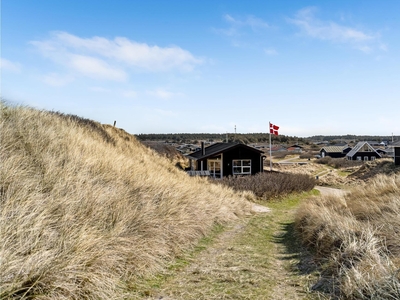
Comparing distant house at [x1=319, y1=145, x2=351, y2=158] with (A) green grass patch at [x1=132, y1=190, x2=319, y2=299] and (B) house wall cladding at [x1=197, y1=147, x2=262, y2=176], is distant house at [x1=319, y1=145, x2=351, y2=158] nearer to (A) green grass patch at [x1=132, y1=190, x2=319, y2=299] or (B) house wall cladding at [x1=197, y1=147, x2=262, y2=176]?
(B) house wall cladding at [x1=197, y1=147, x2=262, y2=176]

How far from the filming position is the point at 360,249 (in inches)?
189

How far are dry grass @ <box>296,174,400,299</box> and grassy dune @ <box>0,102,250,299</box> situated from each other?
2603mm

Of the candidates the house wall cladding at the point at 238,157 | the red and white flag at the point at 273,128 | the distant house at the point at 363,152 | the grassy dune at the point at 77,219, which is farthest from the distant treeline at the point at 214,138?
the grassy dune at the point at 77,219

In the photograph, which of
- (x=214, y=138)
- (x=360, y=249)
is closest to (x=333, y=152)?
(x=214, y=138)

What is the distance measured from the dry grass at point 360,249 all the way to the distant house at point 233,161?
20334 mm


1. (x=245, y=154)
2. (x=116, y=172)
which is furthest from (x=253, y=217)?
(x=245, y=154)

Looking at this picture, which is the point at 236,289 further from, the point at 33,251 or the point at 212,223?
the point at 212,223

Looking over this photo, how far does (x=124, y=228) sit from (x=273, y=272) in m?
2.57

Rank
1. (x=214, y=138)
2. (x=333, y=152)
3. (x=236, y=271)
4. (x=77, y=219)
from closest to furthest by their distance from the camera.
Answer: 1. (x=77, y=219)
2. (x=236, y=271)
3. (x=333, y=152)
4. (x=214, y=138)

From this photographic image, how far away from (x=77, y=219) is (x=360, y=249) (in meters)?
4.36

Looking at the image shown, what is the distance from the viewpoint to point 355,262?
14.7 feet

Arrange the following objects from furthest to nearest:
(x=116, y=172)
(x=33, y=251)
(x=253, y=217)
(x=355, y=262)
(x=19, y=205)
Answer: (x=253, y=217)
(x=116, y=172)
(x=355, y=262)
(x=19, y=205)
(x=33, y=251)

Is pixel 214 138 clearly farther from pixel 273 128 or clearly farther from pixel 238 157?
pixel 238 157

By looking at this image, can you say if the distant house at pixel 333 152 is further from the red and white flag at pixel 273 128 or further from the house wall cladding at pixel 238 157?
the house wall cladding at pixel 238 157
